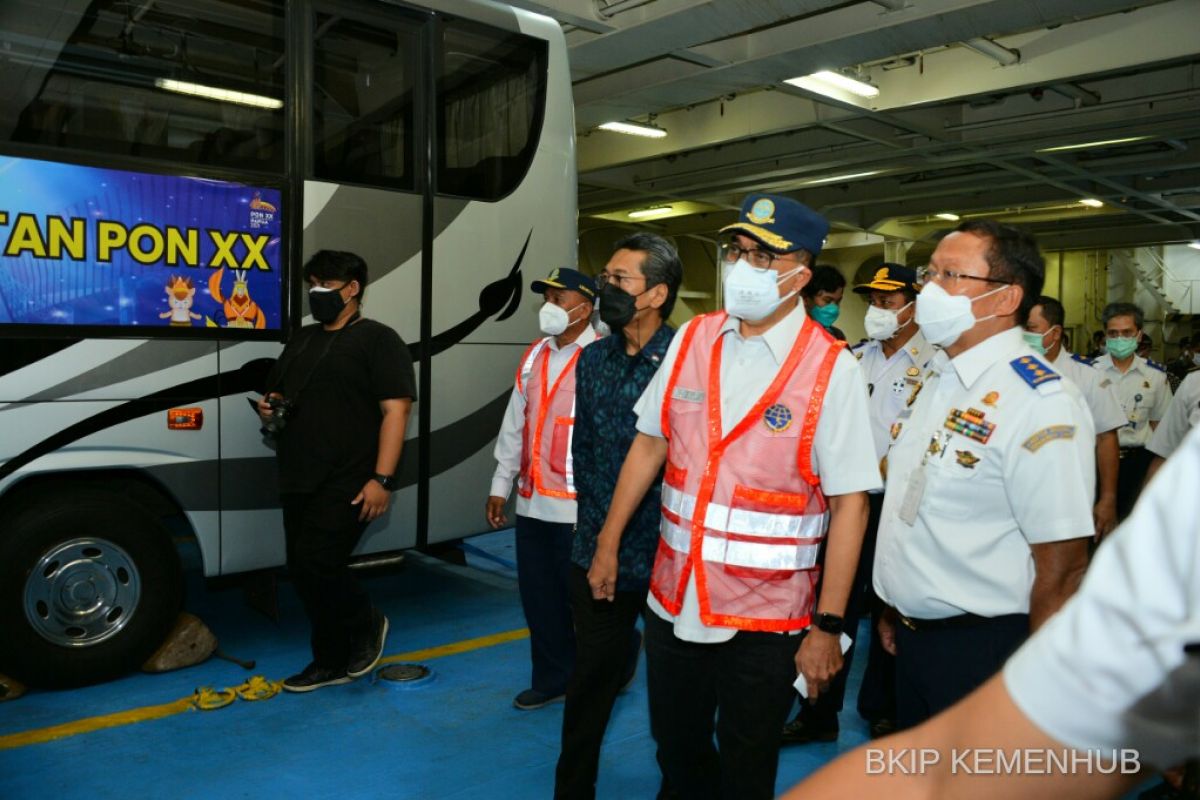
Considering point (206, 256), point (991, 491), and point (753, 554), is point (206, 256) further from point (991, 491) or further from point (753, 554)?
point (991, 491)

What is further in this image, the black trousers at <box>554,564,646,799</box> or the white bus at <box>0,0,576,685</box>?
the white bus at <box>0,0,576,685</box>

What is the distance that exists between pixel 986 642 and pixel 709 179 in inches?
584

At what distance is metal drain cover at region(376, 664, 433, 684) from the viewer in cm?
444

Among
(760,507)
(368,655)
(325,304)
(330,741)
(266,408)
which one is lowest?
(330,741)

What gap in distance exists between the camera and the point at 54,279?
3.92 meters

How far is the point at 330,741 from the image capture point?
3824 mm

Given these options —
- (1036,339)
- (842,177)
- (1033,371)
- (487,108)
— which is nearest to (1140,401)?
(1036,339)

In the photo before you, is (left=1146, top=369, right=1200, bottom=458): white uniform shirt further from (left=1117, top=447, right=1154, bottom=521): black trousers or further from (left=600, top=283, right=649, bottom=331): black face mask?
(left=600, top=283, right=649, bottom=331): black face mask

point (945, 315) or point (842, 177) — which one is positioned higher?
point (842, 177)

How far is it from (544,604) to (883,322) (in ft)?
6.74

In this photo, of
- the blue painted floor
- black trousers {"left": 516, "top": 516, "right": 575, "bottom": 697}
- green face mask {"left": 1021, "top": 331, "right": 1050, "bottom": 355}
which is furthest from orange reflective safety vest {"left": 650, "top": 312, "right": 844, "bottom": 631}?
green face mask {"left": 1021, "top": 331, "right": 1050, "bottom": 355}

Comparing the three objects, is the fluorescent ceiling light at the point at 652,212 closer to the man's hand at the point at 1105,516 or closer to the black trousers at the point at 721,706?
the man's hand at the point at 1105,516

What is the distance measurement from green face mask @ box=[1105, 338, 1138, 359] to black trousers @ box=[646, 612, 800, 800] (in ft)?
17.4

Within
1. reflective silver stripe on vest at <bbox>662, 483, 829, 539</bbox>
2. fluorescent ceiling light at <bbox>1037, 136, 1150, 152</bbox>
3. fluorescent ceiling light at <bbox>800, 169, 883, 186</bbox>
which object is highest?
fluorescent ceiling light at <bbox>800, 169, 883, 186</bbox>
